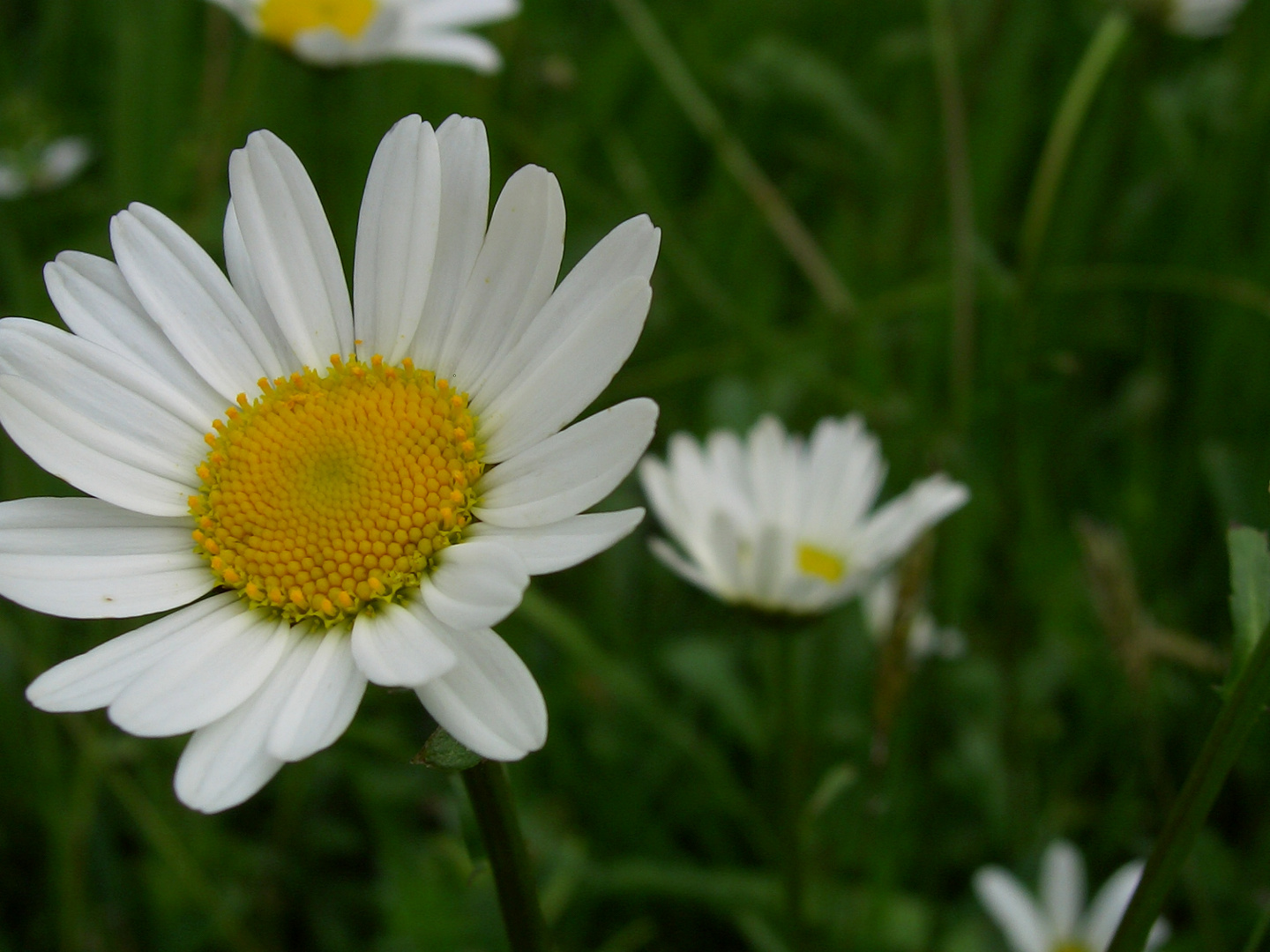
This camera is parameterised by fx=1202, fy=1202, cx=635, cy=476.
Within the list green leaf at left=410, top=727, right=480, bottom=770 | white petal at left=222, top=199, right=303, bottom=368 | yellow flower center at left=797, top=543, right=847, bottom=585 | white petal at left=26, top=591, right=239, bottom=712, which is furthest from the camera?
yellow flower center at left=797, top=543, right=847, bottom=585

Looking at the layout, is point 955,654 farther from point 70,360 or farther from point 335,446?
point 70,360

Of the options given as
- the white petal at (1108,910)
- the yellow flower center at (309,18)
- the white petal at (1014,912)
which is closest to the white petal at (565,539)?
the white petal at (1014,912)

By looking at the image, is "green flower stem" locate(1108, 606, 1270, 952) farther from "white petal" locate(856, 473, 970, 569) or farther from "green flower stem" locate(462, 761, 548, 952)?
"white petal" locate(856, 473, 970, 569)

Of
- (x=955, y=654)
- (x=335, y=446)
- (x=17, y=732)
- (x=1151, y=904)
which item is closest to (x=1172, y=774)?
(x=955, y=654)

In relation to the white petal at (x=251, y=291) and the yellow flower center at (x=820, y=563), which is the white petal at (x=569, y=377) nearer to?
the white petal at (x=251, y=291)

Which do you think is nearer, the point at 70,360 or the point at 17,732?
the point at 70,360

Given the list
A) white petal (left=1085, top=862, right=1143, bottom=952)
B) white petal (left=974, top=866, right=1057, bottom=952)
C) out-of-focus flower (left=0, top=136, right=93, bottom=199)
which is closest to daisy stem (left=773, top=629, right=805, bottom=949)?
white petal (left=974, top=866, right=1057, bottom=952)
